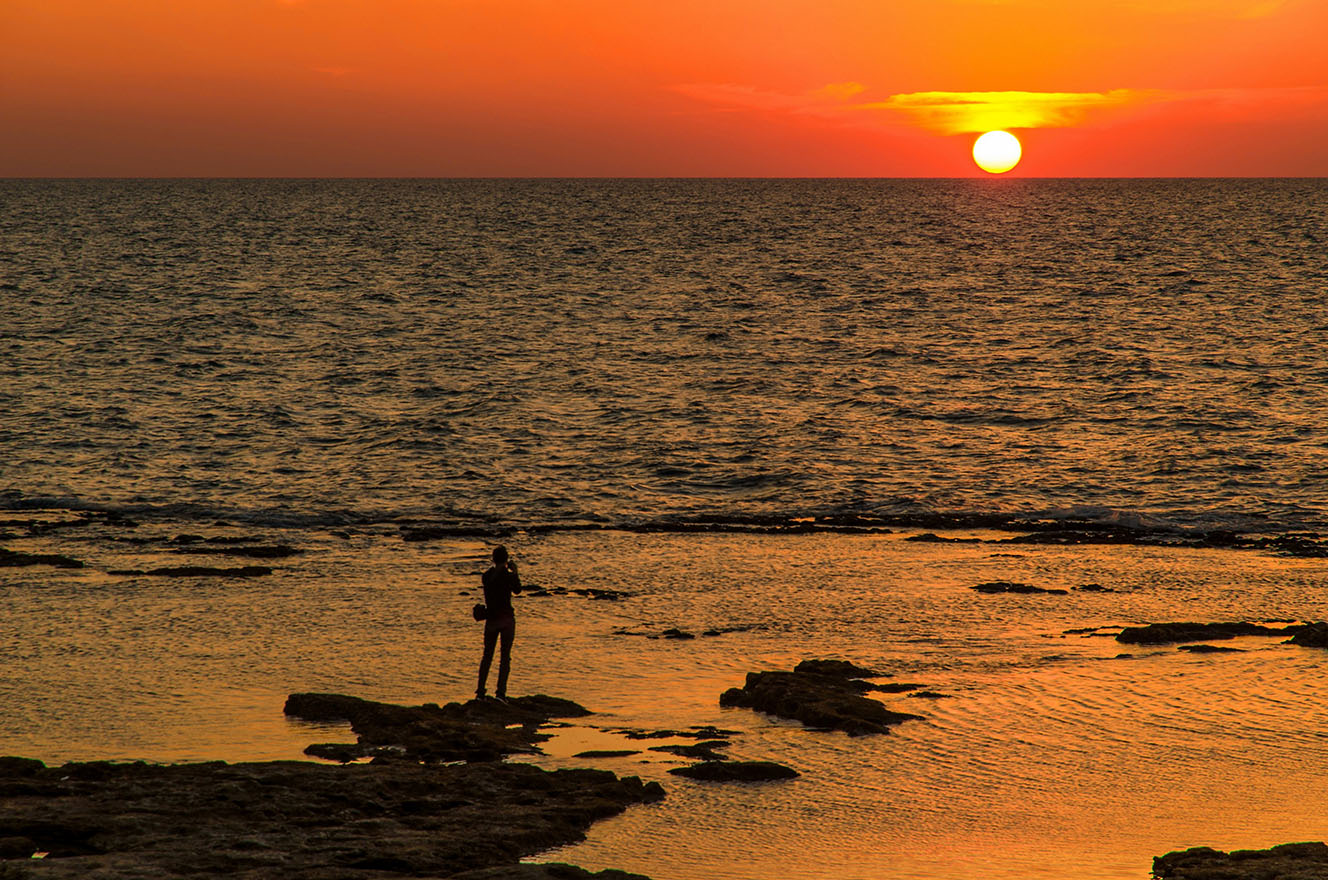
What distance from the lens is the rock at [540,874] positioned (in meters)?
9.13

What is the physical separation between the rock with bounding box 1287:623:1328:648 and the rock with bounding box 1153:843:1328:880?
8.43 meters

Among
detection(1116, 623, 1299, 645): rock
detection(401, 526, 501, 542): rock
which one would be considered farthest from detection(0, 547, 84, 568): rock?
detection(1116, 623, 1299, 645): rock

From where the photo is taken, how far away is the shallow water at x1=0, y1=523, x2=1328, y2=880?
11.2m

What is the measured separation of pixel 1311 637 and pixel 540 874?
13.4 metres

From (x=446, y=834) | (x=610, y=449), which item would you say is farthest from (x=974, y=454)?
(x=446, y=834)

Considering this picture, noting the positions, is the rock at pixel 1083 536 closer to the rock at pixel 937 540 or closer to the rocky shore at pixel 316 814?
the rock at pixel 937 540

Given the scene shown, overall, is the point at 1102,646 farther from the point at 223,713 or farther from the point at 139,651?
the point at 139,651

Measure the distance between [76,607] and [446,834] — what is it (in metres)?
12.5

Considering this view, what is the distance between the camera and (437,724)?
13438 millimetres

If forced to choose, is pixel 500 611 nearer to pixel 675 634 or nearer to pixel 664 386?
pixel 675 634

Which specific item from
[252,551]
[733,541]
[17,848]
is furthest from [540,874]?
[733,541]

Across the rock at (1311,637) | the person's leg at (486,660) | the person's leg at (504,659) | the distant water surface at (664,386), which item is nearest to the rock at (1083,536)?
the distant water surface at (664,386)

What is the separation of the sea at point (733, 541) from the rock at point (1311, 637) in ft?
1.35

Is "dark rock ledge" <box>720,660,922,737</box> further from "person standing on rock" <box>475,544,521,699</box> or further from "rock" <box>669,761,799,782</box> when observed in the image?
"person standing on rock" <box>475,544,521,699</box>
